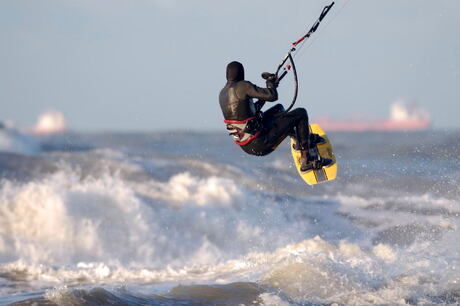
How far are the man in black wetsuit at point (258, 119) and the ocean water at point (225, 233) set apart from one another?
1757mm

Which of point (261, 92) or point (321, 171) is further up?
point (261, 92)

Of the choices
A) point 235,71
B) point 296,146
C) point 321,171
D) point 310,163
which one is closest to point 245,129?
point 235,71

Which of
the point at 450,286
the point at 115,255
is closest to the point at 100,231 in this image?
the point at 115,255

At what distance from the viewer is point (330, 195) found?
1856 cm

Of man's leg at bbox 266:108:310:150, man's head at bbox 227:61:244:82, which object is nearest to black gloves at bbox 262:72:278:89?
man's head at bbox 227:61:244:82

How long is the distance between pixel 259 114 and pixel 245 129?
294mm

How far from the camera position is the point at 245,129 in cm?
1010

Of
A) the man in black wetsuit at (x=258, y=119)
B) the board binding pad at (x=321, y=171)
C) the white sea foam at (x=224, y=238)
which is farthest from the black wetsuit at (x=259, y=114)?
the white sea foam at (x=224, y=238)

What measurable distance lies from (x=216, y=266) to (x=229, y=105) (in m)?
3.83

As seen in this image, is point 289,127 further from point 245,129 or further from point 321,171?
point 321,171

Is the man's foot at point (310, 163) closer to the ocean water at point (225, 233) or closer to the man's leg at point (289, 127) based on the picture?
the man's leg at point (289, 127)

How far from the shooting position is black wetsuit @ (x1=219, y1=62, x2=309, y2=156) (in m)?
9.73

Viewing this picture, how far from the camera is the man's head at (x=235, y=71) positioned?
984 cm

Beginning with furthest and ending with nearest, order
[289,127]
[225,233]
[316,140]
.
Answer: [225,233]
[316,140]
[289,127]
